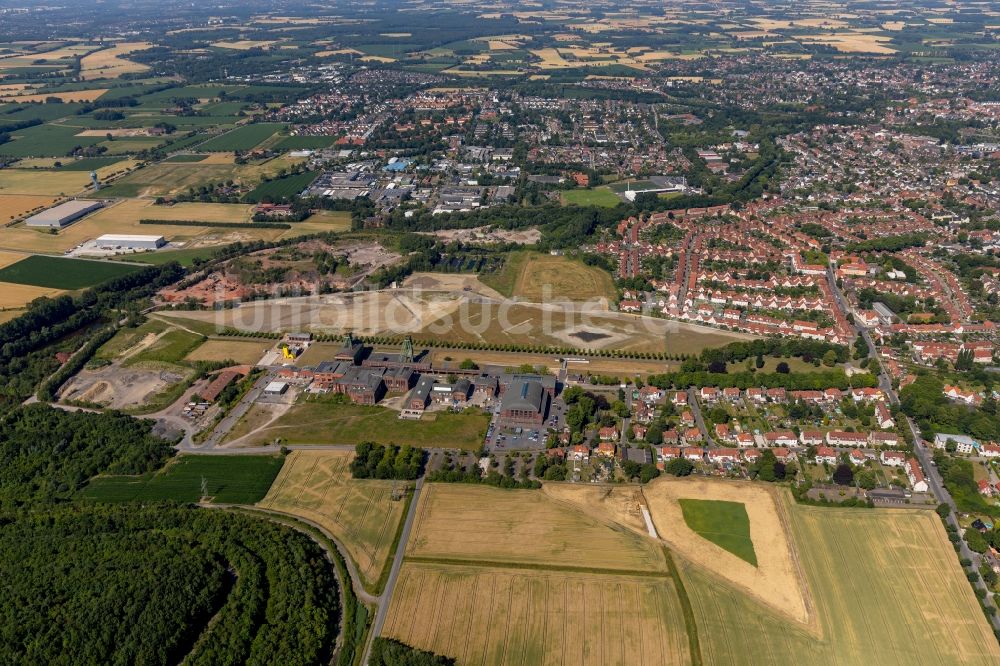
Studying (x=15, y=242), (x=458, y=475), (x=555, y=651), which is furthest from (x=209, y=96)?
(x=555, y=651)

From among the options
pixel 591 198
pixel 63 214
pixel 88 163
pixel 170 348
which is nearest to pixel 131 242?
pixel 63 214

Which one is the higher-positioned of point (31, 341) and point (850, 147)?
point (850, 147)

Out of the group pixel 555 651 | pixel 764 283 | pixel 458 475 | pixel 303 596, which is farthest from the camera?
pixel 764 283

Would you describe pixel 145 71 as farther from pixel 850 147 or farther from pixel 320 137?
pixel 850 147

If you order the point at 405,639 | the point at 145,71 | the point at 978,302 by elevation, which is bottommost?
the point at 405,639

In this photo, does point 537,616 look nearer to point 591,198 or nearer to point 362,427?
point 362,427

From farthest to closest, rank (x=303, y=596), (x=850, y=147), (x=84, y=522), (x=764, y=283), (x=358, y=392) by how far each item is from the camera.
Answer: (x=850, y=147) < (x=764, y=283) < (x=358, y=392) < (x=84, y=522) < (x=303, y=596)

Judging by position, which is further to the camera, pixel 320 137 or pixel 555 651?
pixel 320 137
